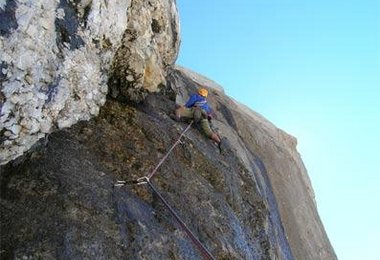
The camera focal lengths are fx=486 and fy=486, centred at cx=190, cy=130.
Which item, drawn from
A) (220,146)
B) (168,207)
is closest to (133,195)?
(168,207)

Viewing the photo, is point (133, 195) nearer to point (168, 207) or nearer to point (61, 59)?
point (168, 207)

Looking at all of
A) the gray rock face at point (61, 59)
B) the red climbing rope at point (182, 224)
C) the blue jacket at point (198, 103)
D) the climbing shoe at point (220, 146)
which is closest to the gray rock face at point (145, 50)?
the gray rock face at point (61, 59)

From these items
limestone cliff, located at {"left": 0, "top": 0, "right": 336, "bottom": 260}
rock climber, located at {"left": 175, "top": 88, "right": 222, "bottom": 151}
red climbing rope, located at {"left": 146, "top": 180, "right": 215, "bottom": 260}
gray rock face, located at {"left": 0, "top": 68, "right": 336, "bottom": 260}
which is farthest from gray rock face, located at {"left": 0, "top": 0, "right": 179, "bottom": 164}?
red climbing rope, located at {"left": 146, "top": 180, "right": 215, "bottom": 260}

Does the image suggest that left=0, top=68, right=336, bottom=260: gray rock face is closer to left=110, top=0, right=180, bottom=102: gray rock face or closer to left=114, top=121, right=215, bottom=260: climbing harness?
left=114, top=121, right=215, bottom=260: climbing harness

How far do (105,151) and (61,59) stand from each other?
2321 mm

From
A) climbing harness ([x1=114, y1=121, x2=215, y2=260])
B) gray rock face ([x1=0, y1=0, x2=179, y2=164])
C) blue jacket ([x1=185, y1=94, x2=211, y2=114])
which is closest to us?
gray rock face ([x1=0, y1=0, x2=179, y2=164])

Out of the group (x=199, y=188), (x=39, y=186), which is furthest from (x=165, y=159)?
(x=39, y=186)

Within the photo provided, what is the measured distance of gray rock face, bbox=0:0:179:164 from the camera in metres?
8.72

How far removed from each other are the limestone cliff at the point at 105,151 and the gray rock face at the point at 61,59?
25 millimetres

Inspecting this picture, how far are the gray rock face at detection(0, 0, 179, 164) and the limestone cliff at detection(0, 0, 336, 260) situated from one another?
0.08 ft

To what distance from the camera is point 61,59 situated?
9969mm

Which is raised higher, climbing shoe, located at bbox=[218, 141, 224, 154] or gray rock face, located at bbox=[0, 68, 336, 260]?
climbing shoe, located at bbox=[218, 141, 224, 154]

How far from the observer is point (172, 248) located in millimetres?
9711

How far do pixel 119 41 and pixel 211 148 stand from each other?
4.72m
